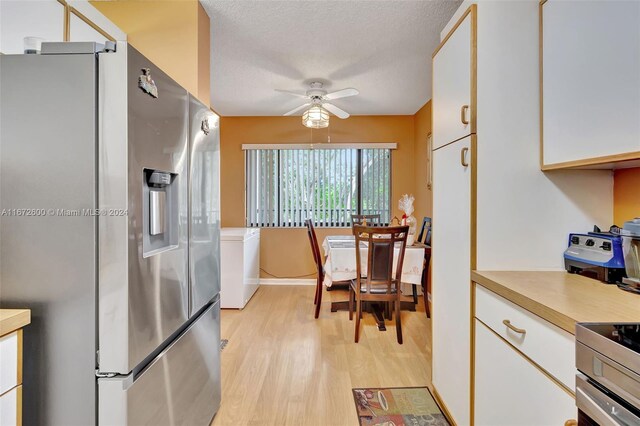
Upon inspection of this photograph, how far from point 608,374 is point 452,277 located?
99 cm

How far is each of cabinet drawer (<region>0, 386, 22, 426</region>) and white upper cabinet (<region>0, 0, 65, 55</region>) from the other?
1303 millimetres

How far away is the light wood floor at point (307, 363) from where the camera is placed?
6.06 feet

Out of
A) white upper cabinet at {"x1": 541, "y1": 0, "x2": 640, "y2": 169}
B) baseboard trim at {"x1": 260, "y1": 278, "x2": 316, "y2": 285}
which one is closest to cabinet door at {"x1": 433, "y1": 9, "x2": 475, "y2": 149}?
white upper cabinet at {"x1": 541, "y1": 0, "x2": 640, "y2": 169}

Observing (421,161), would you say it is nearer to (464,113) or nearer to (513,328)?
(464,113)

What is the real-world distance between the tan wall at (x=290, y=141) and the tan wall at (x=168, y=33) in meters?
2.73

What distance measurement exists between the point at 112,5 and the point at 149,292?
2009 millimetres

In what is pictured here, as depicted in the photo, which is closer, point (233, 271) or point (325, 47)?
point (325, 47)

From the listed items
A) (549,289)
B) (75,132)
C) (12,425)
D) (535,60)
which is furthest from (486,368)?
(75,132)

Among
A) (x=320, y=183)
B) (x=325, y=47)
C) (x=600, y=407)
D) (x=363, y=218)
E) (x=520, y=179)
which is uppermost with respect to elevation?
(x=325, y=47)

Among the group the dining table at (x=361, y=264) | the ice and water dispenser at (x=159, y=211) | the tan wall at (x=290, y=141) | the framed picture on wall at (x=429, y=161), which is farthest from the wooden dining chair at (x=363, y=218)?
the ice and water dispenser at (x=159, y=211)

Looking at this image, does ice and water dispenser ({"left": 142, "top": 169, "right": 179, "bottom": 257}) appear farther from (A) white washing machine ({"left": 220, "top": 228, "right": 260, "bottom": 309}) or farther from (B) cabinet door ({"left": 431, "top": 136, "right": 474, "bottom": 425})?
(A) white washing machine ({"left": 220, "top": 228, "right": 260, "bottom": 309})

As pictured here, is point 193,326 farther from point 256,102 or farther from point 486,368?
point 256,102

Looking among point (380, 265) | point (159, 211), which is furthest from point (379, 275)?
point (159, 211)

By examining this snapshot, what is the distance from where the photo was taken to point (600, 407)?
0.71 m
